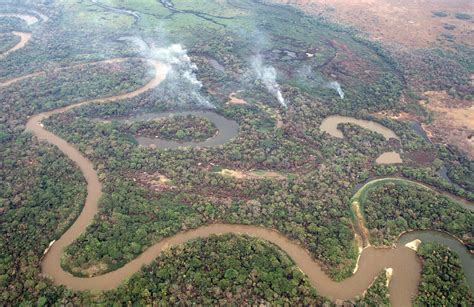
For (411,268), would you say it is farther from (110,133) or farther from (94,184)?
(110,133)

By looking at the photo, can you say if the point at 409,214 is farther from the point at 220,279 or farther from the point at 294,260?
the point at 220,279

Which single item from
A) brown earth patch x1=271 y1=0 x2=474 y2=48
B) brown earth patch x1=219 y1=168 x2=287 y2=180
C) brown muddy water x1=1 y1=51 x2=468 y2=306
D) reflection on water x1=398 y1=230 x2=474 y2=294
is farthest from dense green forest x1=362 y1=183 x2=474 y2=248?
brown earth patch x1=271 y1=0 x2=474 y2=48

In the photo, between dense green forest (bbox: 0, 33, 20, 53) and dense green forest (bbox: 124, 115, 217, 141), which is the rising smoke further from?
dense green forest (bbox: 0, 33, 20, 53)

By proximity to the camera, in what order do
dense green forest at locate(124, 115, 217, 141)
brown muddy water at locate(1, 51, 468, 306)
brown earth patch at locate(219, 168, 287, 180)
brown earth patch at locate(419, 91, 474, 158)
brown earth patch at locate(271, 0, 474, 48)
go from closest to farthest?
brown muddy water at locate(1, 51, 468, 306) → brown earth patch at locate(219, 168, 287, 180) → dense green forest at locate(124, 115, 217, 141) → brown earth patch at locate(419, 91, 474, 158) → brown earth patch at locate(271, 0, 474, 48)

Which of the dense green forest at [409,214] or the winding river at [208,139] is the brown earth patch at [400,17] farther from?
the dense green forest at [409,214]

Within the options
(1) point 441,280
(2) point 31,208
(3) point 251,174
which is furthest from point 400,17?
(2) point 31,208

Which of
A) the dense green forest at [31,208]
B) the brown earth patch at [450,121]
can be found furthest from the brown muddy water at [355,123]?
the dense green forest at [31,208]
